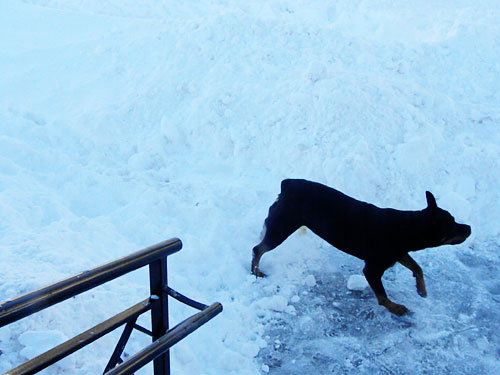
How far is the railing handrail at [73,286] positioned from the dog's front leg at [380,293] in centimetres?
249

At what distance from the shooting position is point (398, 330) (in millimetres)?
3811

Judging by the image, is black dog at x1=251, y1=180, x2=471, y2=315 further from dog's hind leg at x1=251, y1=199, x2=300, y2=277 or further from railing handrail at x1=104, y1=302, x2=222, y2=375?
railing handrail at x1=104, y1=302, x2=222, y2=375

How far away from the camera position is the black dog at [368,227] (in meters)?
3.96

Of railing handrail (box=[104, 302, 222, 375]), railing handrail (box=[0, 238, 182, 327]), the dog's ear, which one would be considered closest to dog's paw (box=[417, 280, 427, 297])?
the dog's ear

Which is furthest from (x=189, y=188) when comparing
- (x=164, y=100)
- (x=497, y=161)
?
(x=497, y=161)

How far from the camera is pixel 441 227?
13.0 ft

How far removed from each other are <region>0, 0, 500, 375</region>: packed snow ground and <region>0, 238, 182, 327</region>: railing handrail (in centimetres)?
146

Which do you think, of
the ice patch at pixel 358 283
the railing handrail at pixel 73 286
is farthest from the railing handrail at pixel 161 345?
the ice patch at pixel 358 283

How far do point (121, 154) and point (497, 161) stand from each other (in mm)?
5112

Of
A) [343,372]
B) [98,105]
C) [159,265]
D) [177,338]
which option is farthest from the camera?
[98,105]

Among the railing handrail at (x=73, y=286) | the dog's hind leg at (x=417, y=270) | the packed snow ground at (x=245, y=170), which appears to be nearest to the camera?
the railing handrail at (x=73, y=286)

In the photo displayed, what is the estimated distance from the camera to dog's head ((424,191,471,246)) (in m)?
3.95

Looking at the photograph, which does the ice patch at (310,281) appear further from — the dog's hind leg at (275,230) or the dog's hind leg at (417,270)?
the dog's hind leg at (417,270)

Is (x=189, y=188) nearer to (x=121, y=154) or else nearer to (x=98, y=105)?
(x=121, y=154)
